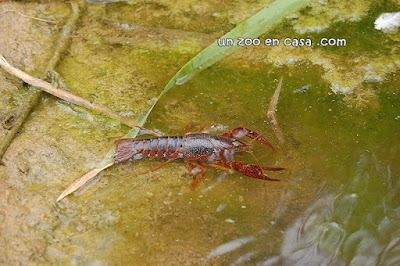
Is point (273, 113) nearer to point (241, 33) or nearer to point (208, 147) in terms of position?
point (208, 147)

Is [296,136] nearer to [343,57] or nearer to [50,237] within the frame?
[343,57]

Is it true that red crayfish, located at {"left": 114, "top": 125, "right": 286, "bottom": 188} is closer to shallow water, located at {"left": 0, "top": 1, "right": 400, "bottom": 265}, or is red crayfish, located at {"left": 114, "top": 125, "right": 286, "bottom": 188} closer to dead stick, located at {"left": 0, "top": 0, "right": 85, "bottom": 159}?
shallow water, located at {"left": 0, "top": 1, "right": 400, "bottom": 265}

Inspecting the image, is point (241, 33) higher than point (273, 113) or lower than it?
higher

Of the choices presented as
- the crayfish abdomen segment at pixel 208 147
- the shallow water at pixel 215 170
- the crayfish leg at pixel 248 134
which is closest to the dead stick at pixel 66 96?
the shallow water at pixel 215 170

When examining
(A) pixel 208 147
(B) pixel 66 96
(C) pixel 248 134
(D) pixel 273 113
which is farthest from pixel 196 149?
(B) pixel 66 96

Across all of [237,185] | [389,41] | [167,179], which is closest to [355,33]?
[389,41]
